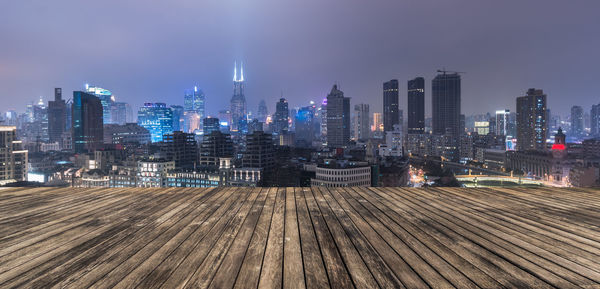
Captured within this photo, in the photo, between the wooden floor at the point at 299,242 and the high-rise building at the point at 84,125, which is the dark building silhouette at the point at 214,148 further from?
the wooden floor at the point at 299,242

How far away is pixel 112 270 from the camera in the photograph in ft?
7.03

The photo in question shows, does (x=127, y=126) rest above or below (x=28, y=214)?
above

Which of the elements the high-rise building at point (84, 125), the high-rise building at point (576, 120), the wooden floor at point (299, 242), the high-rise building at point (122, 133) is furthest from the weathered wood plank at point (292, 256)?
the high-rise building at point (576, 120)

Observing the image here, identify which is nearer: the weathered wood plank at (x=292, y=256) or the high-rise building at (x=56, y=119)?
the weathered wood plank at (x=292, y=256)

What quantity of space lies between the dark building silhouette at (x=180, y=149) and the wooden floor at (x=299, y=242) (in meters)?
86.4

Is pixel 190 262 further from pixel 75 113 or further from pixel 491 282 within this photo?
pixel 75 113

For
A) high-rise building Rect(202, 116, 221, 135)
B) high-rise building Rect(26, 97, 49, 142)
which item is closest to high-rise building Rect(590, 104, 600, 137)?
high-rise building Rect(202, 116, 221, 135)

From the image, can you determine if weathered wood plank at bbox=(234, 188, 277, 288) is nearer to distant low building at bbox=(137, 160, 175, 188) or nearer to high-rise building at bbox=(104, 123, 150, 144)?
distant low building at bbox=(137, 160, 175, 188)

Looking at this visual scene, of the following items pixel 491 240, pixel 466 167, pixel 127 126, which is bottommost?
pixel 466 167

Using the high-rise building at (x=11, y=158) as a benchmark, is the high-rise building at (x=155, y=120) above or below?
above

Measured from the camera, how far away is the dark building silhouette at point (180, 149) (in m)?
86.0

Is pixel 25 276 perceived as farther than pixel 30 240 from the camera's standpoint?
No

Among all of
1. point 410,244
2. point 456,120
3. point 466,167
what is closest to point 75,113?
point 466,167

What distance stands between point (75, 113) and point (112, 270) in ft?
509
